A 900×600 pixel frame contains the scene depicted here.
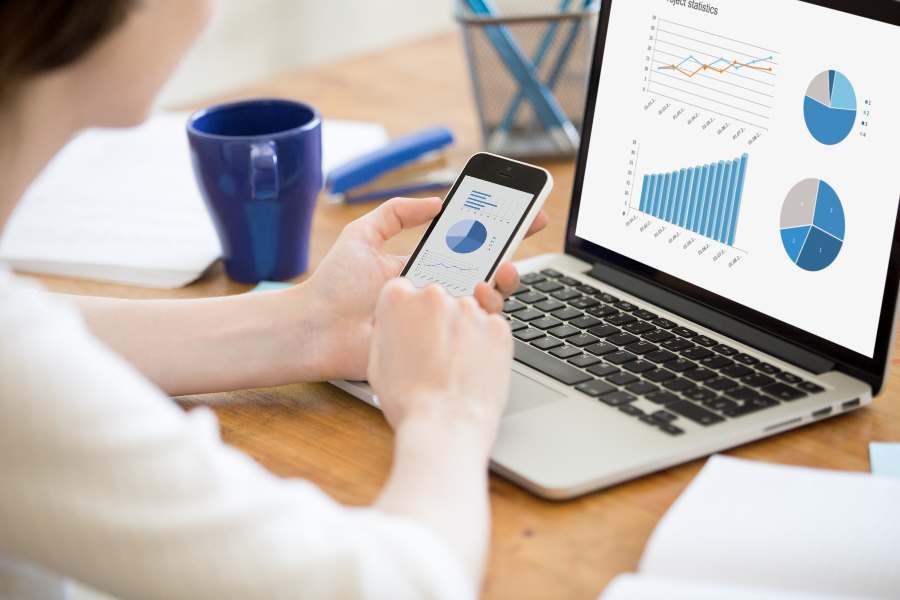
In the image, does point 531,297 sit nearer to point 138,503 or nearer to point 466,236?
point 466,236

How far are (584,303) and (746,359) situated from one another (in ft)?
0.49

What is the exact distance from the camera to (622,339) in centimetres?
82

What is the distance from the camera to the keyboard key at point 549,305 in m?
0.88

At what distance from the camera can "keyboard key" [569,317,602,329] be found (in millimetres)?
843

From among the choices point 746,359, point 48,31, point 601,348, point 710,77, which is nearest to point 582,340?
point 601,348

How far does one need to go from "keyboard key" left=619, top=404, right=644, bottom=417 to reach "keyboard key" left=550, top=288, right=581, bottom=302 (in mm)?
174

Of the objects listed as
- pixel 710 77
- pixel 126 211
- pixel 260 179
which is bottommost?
pixel 126 211

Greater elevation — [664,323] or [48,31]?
[48,31]

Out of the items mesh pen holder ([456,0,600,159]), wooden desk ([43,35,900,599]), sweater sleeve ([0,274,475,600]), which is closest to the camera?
sweater sleeve ([0,274,475,600])

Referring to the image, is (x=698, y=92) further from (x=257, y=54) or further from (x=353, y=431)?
(x=257, y=54)

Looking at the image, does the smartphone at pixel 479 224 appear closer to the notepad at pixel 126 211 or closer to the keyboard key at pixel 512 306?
the keyboard key at pixel 512 306

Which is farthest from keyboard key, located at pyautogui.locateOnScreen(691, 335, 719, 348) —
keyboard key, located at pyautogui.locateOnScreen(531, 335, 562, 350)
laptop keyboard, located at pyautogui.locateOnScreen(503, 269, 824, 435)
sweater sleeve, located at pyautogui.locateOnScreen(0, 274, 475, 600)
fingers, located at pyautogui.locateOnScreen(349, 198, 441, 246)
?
sweater sleeve, located at pyautogui.locateOnScreen(0, 274, 475, 600)

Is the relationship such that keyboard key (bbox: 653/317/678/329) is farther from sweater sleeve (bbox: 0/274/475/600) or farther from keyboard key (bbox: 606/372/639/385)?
sweater sleeve (bbox: 0/274/475/600)

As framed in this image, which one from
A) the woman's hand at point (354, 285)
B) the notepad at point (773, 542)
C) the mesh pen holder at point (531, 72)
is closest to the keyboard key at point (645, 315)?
the woman's hand at point (354, 285)
